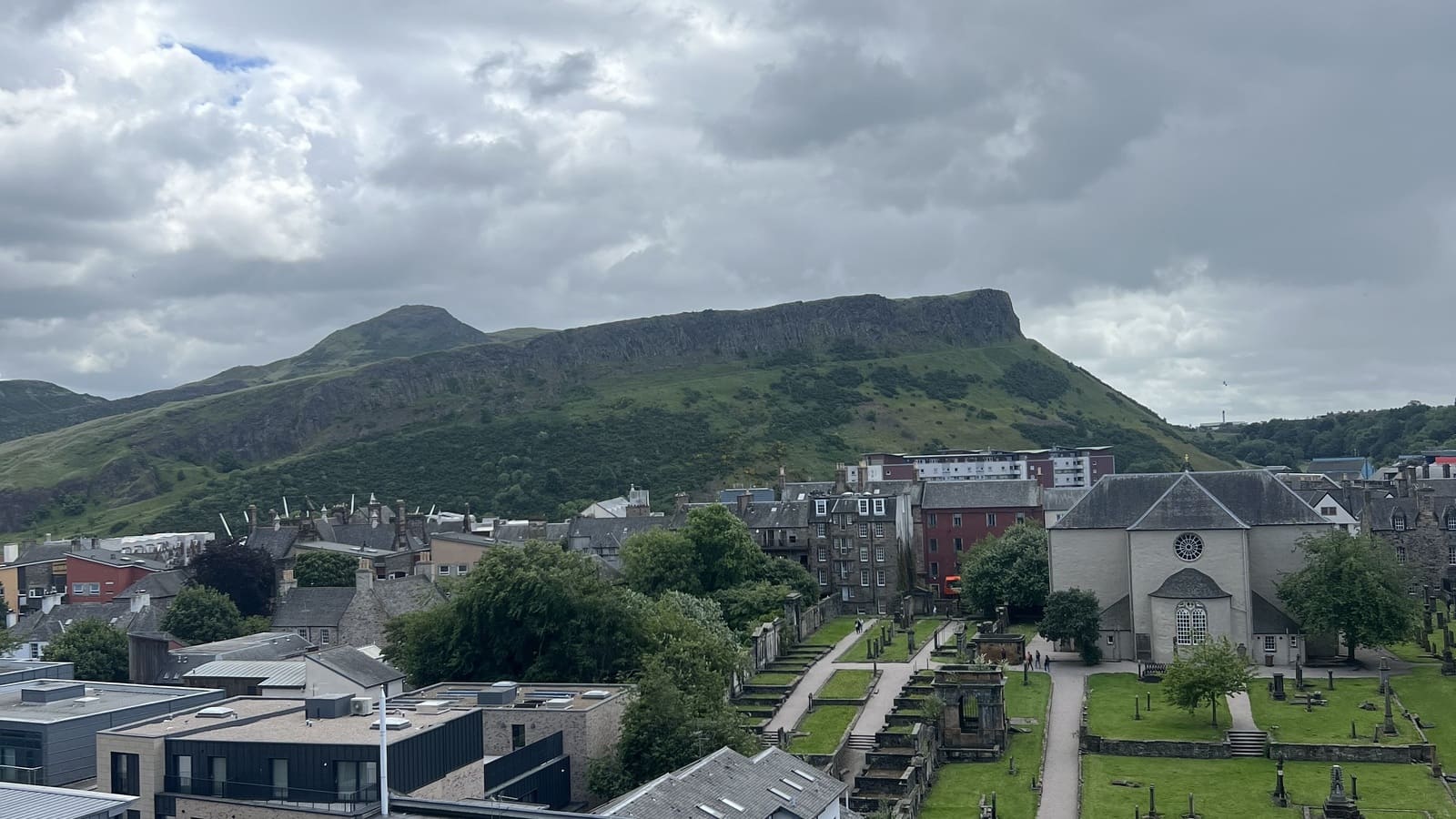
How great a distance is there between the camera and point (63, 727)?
39.2 m

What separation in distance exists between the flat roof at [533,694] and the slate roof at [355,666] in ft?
18.4

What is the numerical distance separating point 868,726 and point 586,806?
16463 mm

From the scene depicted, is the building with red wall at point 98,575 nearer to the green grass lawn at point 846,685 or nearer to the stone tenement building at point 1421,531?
the green grass lawn at point 846,685

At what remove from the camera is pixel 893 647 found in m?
68.6

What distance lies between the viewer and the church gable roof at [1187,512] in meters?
62.0

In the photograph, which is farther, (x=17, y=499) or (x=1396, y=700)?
(x=17, y=499)

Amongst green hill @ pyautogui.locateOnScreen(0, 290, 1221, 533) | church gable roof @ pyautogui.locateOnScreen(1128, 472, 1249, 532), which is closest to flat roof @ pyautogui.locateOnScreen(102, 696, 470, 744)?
church gable roof @ pyautogui.locateOnScreen(1128, 472, 1249, 532)

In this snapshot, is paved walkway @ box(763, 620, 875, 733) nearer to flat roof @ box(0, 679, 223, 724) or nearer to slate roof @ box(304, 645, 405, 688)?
slate roof @ box(304, 645, 405, 688)

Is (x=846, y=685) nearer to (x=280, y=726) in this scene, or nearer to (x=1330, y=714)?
(x=1330, y=714)

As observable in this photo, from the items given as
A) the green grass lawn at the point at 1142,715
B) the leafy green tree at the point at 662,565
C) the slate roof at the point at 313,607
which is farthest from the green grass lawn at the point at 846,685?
the slate roof at the point at 313,607

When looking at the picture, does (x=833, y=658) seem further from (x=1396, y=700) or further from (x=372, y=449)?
(x=372, y=449)

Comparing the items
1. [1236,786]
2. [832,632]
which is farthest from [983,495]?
[1236,786]

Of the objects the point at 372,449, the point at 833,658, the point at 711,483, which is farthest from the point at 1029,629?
the point at 372,449

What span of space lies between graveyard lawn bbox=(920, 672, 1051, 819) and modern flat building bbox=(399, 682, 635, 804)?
11.8 metres
